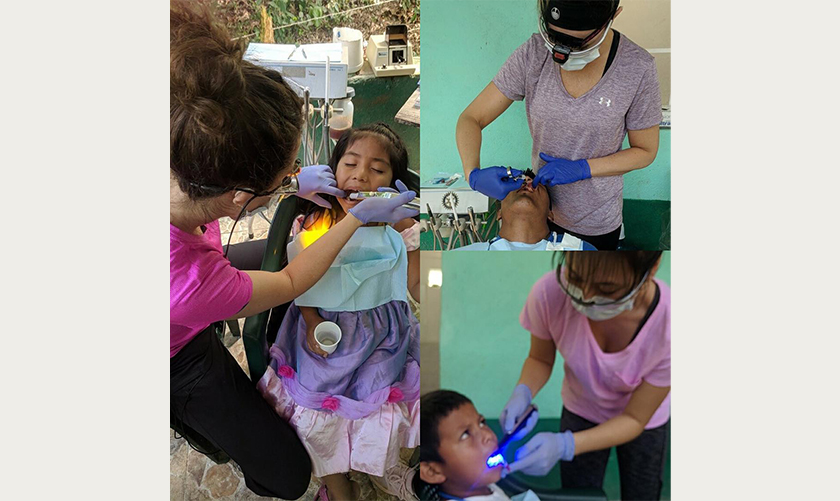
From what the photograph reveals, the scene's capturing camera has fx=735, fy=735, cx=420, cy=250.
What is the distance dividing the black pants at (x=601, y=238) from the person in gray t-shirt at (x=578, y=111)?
0.01m

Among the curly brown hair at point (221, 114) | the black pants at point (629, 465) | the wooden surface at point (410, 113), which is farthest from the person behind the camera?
the black pants at point (629, 465)

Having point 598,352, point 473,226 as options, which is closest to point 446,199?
point 473,226

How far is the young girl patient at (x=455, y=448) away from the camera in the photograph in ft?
7.41

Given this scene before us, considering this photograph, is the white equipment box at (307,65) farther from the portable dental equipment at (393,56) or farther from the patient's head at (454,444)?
the patient's head at (454,444)

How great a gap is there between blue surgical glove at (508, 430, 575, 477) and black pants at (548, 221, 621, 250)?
0.59 metres

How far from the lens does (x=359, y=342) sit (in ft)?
7.43

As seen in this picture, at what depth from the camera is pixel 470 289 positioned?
227cm

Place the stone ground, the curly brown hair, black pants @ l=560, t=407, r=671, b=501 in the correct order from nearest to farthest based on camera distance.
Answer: the curly brown hair → black pants @ l=560, t=407, r=671, b=501 → the stone ground

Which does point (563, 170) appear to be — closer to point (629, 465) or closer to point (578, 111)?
point (578, 111)

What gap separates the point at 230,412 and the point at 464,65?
1272 millimetres

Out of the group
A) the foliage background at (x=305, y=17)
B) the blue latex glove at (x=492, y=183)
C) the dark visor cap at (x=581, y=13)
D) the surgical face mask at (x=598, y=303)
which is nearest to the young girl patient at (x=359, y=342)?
the blue latex glove at (x=492, y=183)

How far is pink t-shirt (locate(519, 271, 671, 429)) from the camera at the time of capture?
7.47 ft

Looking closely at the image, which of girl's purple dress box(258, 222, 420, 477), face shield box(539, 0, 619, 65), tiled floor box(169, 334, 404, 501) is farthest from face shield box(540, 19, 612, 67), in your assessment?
tiled floor box(169, 334, 404, 501)

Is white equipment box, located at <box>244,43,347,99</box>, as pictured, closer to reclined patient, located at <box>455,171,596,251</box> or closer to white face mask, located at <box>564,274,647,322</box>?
reclined patient, located at <box>455,171,596,251</box>
